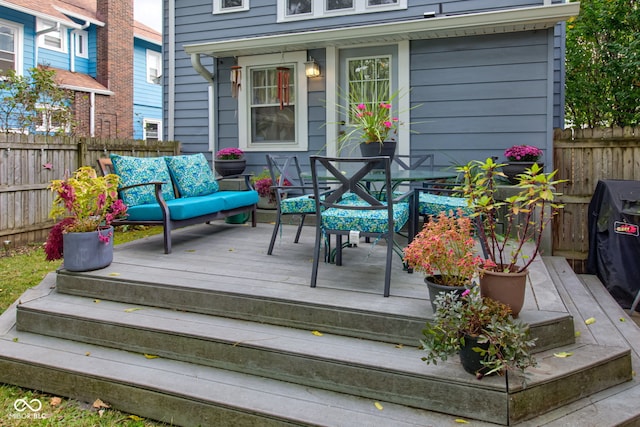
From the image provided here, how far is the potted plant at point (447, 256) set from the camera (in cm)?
233

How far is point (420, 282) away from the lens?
3047mm

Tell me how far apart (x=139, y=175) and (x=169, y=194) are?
1.39 ft

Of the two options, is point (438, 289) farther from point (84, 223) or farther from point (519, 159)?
point (519, 159)

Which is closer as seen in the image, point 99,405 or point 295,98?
point 99,405

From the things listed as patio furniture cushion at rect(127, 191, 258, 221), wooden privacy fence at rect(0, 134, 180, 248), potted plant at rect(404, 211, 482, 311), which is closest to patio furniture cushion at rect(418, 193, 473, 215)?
potted plant at rect(404, 211, 482, 311)

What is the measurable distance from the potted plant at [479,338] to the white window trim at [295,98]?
4.81m

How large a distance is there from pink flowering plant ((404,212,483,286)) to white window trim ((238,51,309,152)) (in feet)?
14.4

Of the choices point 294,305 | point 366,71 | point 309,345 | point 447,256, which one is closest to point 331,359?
point 309,345

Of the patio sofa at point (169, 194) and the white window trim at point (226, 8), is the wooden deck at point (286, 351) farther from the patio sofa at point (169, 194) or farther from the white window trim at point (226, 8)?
the white window trim at point (226, 8)

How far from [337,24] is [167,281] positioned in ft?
16.5

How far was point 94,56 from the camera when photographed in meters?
13.4

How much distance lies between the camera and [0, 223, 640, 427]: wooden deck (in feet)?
6.67

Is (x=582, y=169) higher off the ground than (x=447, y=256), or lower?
higher

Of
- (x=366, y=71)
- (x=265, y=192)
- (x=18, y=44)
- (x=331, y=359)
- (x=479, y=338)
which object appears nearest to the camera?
(x=479, y=338)
